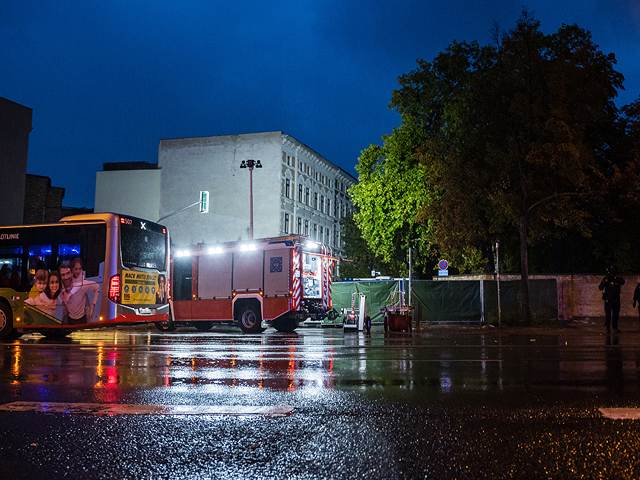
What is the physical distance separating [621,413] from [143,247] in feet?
50.0

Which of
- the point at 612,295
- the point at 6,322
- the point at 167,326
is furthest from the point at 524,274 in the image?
the point at 6,322

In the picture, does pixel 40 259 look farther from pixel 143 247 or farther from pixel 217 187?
pixel 217 187

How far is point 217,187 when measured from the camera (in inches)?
2317

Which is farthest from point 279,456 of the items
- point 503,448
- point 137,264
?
point 137,264

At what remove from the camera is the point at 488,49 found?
2630 cm

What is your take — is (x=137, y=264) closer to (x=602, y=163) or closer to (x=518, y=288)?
(x=518, y=288)

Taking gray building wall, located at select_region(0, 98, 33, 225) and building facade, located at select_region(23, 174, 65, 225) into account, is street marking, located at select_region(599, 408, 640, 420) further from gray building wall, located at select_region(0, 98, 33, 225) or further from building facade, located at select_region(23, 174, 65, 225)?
building facade, located at select_region(23, 174, 65, 225)

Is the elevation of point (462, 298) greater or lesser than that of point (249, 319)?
greater

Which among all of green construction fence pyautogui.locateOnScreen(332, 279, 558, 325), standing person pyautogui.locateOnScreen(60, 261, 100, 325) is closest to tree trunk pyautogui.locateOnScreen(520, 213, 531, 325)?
green construction fence pyautogui.locateOnScreen(332, 279, 558, 325)

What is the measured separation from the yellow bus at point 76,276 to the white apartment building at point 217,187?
3917 centimetres

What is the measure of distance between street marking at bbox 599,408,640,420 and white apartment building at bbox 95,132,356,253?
172ft

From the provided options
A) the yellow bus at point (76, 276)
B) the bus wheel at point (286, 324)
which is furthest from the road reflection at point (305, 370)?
the bus wheel at point (286, 324)

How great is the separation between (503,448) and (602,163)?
3189 centimetres

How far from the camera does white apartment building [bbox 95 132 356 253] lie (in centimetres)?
5791
